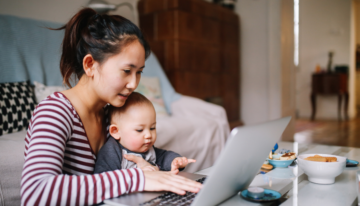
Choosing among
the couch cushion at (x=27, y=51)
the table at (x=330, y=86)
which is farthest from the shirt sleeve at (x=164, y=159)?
the table at (x=330, y=86)

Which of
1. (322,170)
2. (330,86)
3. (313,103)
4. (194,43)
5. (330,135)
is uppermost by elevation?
(194,43)

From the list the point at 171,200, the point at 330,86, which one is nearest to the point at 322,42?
the point at 330,86

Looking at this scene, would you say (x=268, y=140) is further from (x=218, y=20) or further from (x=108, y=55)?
(x=218, y=20)

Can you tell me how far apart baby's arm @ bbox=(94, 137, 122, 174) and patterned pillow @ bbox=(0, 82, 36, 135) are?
0.88 metres

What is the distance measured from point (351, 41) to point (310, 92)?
1250 millimetres

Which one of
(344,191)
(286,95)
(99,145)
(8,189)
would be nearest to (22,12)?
(8,189)

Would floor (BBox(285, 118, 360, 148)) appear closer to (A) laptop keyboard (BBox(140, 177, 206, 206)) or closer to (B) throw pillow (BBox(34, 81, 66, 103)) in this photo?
(B) throw pillow (BBox(34, 81, 66, 103))

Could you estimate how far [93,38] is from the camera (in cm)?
86

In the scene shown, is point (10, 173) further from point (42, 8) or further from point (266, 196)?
point (42, 8)

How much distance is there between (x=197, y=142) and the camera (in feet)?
7.34

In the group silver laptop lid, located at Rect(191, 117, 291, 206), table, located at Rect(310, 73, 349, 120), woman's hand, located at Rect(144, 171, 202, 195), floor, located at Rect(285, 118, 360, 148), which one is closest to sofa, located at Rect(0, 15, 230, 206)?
woman's hand, located at Rect(144, 171, 202, 195)

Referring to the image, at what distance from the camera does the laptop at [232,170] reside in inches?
21.2

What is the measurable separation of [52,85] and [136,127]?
1.28m

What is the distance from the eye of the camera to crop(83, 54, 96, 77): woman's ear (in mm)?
851
